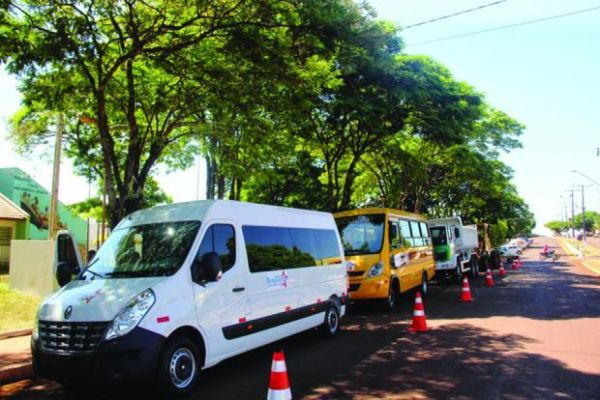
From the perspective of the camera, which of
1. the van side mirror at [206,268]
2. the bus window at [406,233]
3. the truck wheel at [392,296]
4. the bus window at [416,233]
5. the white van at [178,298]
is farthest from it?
the bus window at [416,233]

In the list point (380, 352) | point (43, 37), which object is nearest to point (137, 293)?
point (380, 352)

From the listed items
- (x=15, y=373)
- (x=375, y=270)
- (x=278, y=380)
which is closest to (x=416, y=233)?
(x=375, y=270)

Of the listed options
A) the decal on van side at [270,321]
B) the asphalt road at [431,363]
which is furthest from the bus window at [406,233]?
the decal on van side at [270,321]

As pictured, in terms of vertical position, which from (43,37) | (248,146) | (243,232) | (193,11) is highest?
(193,11)

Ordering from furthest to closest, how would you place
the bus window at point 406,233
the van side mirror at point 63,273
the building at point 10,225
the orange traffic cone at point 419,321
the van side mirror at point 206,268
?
the building at point 10,225, the bus window at point 406,233, the orange traffic cone at point 419,321, the van side mirror at point 63,273, the van side mirror at point 206,268

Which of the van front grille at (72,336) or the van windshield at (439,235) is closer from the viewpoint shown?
the van front grille at (72,336)

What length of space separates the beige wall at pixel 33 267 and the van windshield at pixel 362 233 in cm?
823

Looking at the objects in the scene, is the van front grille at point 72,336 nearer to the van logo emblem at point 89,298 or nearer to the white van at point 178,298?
the white van at point 178,298

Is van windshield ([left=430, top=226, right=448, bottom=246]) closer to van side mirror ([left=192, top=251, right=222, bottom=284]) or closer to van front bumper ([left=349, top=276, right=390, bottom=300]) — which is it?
van front bumper ([left=349, top=276, right=390, bottom=300])

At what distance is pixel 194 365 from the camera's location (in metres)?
6.20

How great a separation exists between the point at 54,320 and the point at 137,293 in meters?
1.04

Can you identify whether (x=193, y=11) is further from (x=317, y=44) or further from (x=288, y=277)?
(x=288, y=277)

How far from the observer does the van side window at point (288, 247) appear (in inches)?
302

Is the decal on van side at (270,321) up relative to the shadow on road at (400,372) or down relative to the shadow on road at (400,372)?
up
